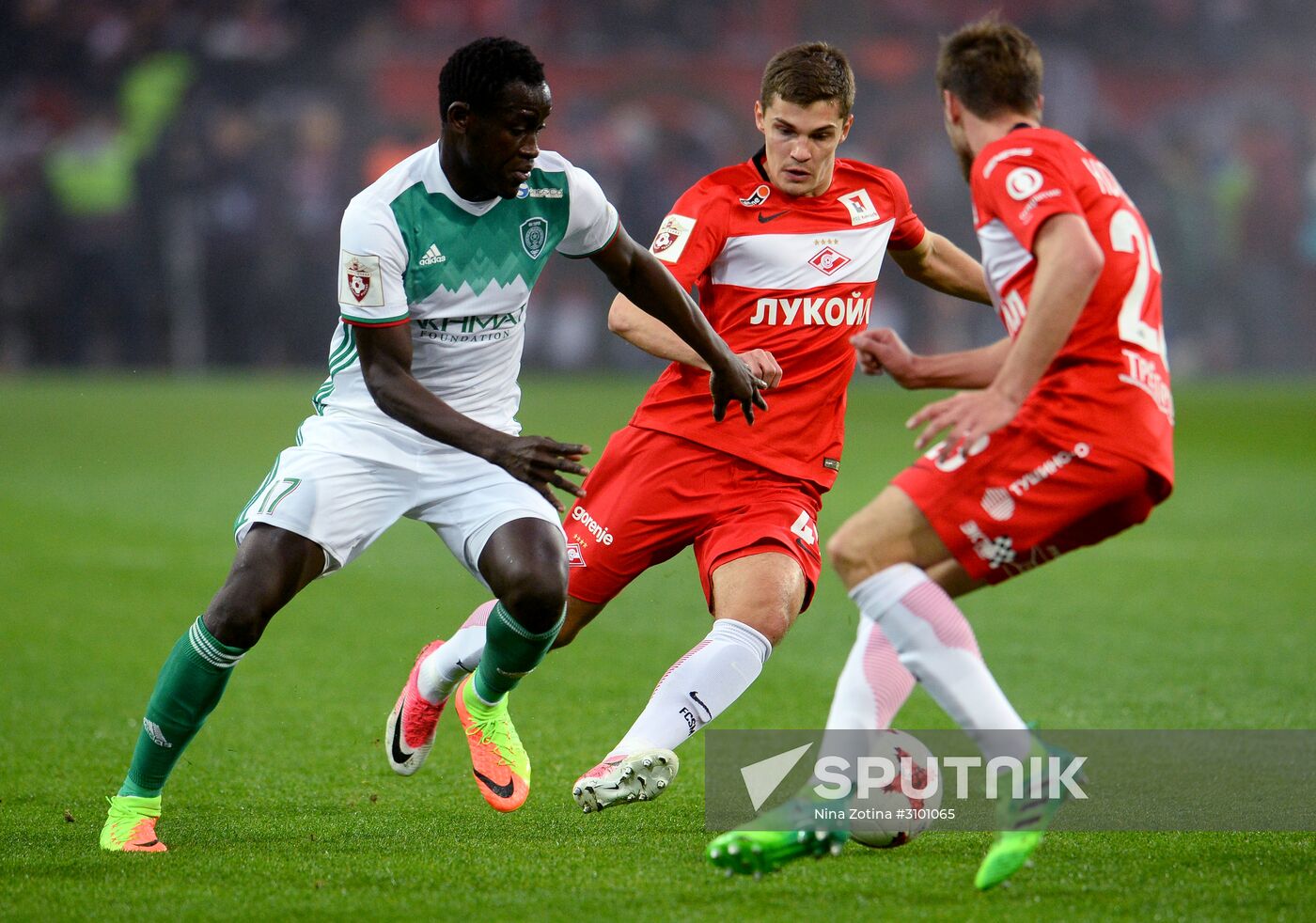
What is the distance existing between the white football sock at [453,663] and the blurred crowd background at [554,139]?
22.9m

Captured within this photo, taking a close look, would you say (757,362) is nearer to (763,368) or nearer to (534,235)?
(763,368)

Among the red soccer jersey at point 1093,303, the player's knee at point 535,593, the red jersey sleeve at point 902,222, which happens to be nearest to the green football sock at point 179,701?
the player's knee at point 535,593

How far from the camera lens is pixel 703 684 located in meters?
4.62

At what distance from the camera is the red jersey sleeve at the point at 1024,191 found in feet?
12.0

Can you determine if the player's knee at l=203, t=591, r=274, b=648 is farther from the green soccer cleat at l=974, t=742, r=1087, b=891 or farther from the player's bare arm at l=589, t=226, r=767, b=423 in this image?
the green soccer cleat at l=974, t=742, r=1087, b=891

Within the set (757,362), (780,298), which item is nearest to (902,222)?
(780,298)

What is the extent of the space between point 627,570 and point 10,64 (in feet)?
93.4

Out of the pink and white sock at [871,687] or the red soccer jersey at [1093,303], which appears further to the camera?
the pink and white sock at [871,687]

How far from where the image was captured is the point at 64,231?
28734mm

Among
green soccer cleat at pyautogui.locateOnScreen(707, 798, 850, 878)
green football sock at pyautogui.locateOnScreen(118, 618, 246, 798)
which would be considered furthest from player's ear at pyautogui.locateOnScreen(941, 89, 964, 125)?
green football sock at pyautogui.locateOnScreen(118, 618, 246, 798)

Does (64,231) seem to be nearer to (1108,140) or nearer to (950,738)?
(1108,140)

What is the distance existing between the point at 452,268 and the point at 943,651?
72.6 inches

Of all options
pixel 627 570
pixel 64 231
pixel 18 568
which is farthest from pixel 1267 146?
pixel 627 570

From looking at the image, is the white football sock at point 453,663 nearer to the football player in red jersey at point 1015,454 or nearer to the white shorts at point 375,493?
the white shorts at point 375,493
